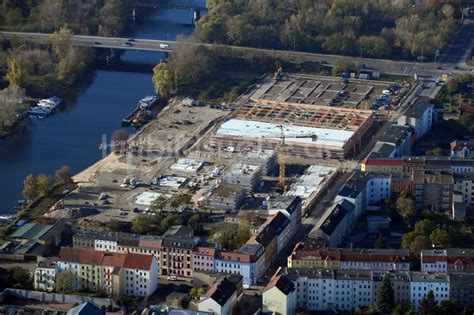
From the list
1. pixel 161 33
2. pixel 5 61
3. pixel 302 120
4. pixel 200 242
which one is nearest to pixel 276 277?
pixel 200 242

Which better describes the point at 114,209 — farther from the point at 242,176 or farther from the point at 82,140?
the point at 82,140

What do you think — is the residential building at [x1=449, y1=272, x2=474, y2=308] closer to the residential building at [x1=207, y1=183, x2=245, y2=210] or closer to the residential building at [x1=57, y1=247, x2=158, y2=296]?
the residential building at [x1=57, y1=247, x2=158, y2=296]

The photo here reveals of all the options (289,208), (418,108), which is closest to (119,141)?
(289,208)

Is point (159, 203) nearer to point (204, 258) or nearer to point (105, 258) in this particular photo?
point (204, 258)

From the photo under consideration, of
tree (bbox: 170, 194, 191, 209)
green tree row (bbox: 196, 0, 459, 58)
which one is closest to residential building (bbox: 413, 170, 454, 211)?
tree (bbox: 170, 194, 191, 209)

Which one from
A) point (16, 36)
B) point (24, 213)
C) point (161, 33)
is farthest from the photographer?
point (161, 33)

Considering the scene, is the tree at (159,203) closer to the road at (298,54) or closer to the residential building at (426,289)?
the residential building at (426,289)

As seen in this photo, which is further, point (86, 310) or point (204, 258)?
point (204, 258)
